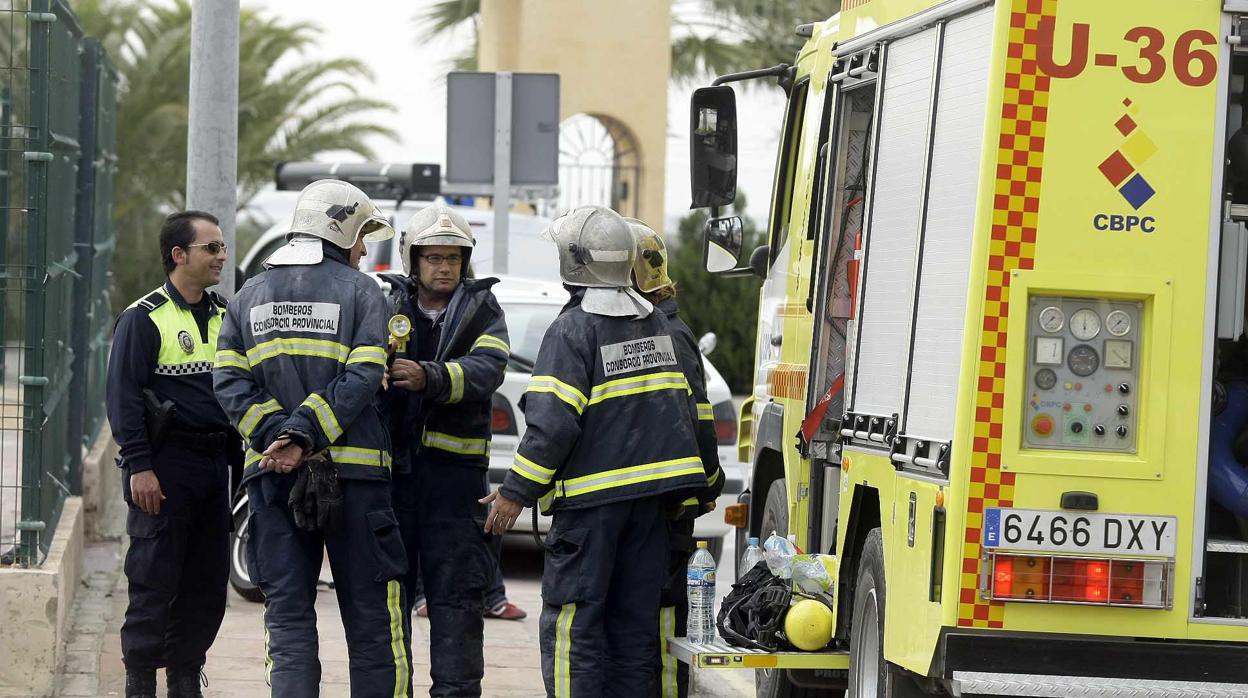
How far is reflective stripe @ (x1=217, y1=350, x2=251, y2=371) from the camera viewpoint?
5.93 m

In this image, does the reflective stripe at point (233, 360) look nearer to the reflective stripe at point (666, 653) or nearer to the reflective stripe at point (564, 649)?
the reflective stripe at point (564, 649)

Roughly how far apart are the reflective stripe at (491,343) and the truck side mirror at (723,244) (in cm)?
169

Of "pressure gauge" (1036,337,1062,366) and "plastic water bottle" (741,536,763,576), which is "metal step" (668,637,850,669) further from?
"pressure gauge" (1036,337,1062,366)

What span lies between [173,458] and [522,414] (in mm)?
3470

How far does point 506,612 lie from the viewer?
30.1ft

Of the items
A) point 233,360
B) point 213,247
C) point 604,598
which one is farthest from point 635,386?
point 213,247

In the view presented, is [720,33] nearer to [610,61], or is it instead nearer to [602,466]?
[610,61]

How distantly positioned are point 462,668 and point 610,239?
1688mm

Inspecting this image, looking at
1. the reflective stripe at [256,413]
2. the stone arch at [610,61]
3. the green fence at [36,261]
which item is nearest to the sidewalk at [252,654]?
the green fence at [36,261]

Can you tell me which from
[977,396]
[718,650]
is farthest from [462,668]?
[977,396]

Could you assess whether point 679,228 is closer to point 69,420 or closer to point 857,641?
point 69,420

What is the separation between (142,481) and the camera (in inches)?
254

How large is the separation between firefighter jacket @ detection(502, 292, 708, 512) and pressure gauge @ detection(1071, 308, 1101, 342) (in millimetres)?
1632

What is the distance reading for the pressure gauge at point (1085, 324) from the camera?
4.71m
